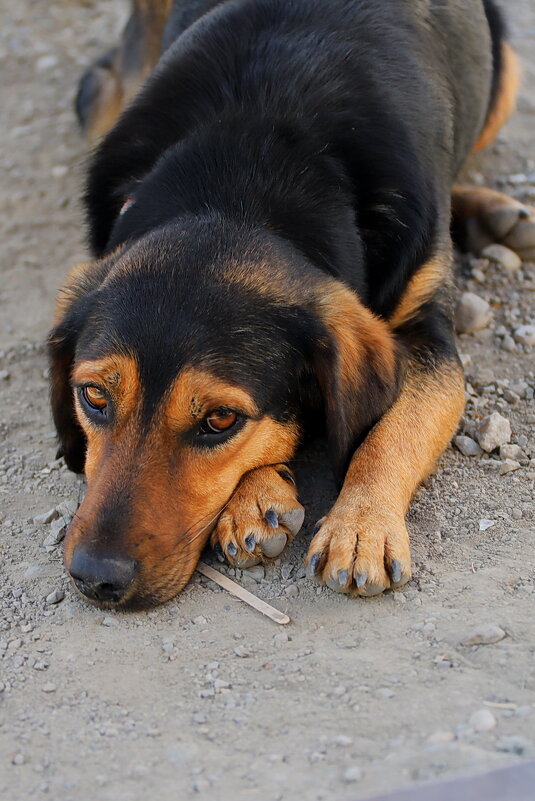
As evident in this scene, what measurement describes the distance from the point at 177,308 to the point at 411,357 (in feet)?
4.53

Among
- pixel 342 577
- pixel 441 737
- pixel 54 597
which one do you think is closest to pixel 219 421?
pixel 342 577

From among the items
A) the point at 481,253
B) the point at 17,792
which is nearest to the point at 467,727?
the point at 17,792

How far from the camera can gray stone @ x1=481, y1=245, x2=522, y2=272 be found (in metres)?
5.80

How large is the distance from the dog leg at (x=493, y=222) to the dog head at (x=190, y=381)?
232 cm

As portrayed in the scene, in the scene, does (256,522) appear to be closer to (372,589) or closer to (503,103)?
(372,589)

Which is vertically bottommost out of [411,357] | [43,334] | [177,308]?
[43,334]

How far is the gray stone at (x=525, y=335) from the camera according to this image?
203 inches

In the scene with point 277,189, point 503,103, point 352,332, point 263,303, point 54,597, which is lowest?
point 54,597

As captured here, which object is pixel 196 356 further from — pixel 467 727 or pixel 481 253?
pixel 481 253

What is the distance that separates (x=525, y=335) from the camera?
5.19 meters

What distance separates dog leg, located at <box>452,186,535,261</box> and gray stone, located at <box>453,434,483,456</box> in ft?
6.44

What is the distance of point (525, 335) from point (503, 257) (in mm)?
823

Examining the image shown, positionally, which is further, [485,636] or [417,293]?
[417,293]

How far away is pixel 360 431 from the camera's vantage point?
3.92 meters
